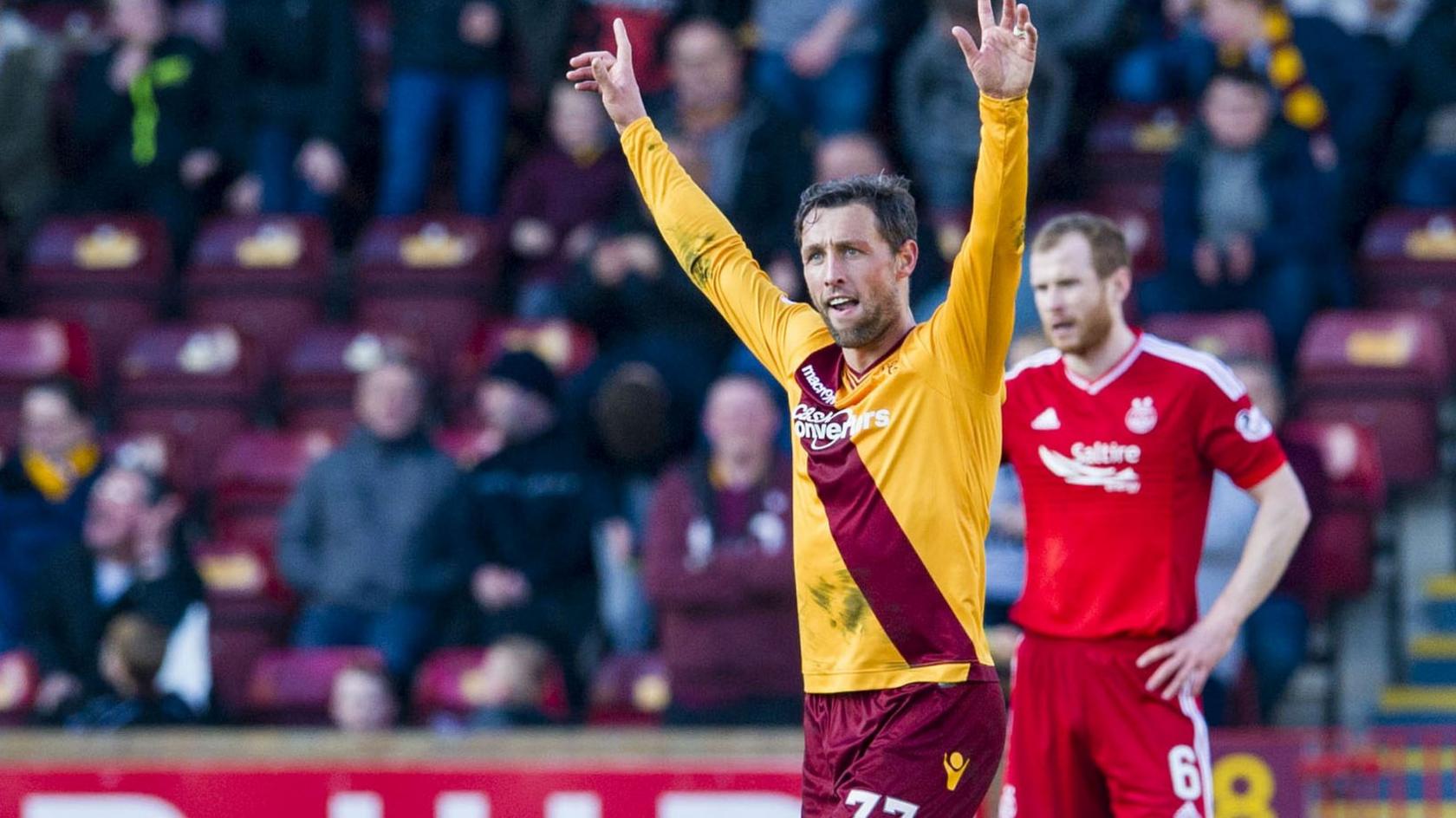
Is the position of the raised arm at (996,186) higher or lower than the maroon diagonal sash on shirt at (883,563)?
higher

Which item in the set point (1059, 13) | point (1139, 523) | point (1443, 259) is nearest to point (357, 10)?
point (1059, 13)

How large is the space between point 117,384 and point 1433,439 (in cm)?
714

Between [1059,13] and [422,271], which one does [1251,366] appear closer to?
[1059,13]

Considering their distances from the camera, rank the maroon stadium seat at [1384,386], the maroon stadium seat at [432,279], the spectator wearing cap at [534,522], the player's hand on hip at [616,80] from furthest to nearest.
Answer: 1. the maroon stadium seat at [432,279]
2. the maroon stadium seat at [1384,386]
3. the spectator wearing cap at [534,522]
4. the player's hand on hip at [616,80]

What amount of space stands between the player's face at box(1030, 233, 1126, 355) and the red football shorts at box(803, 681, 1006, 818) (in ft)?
5.18

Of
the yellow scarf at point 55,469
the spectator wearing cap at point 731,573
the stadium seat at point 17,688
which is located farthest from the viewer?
the yellow scarf at point 55,469

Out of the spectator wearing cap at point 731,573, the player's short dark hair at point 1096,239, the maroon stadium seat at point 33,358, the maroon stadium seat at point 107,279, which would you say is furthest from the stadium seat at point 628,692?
the maroon stadium seat at point 107,279

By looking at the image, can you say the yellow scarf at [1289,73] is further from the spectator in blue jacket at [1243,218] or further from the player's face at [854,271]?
the player's face at [854,271]

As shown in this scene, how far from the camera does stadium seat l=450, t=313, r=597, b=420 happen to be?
11.1 meters

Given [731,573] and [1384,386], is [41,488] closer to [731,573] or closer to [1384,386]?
[731,573]

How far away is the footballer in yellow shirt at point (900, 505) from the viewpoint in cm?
477

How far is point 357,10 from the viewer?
14273 millimetres

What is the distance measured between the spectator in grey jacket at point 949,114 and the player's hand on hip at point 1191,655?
17.9 ft

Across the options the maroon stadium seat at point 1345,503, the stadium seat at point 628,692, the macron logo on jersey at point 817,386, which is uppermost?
the macron logo on jersey at point 817,386
